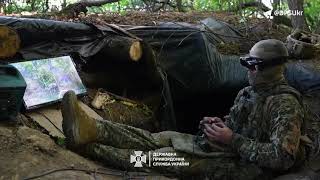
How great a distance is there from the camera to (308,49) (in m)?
6.16

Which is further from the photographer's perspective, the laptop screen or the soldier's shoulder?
the laptop screen

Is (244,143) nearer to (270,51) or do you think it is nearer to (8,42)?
(270,51)

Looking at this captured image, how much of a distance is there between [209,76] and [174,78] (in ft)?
1.58

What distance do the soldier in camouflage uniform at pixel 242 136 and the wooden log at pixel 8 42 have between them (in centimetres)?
157

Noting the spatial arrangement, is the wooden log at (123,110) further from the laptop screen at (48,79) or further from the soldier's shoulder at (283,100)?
the soldier's shoulder at (283,100)

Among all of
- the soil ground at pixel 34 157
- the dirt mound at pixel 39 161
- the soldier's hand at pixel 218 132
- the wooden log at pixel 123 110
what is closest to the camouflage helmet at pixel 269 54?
the soldier's hand at pixel 218 132

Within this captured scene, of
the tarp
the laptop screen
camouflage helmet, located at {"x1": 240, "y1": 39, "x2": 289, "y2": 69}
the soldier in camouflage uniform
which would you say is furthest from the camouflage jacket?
the tarp

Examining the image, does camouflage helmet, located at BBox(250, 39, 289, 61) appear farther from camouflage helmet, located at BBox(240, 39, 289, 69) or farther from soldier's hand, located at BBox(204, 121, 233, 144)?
soldier's hand, located at BBox(204, 121, 233, 144)

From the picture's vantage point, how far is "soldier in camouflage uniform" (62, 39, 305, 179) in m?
3.21

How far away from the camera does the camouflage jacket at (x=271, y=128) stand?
124 inches

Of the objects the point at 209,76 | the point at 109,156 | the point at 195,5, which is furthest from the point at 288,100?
the point at 195,5

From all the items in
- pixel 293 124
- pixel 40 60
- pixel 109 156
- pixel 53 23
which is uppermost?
pixel 53 23

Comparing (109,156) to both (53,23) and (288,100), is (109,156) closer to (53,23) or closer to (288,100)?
(288,100)

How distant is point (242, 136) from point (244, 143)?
81mm
